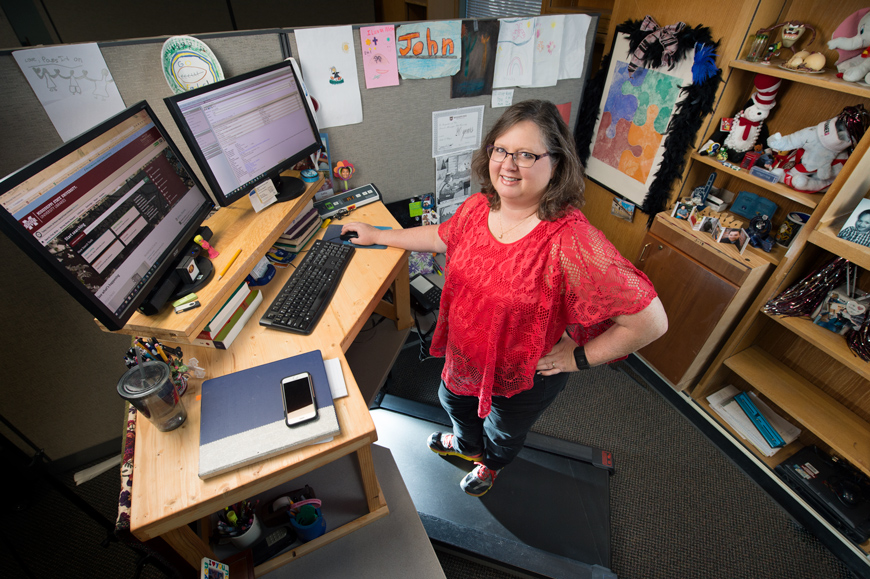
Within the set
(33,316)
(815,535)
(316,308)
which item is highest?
(316,308)

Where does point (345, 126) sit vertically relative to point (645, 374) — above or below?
above

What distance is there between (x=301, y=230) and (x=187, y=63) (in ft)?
1.74

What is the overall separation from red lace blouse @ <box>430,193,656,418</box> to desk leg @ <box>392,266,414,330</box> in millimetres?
348

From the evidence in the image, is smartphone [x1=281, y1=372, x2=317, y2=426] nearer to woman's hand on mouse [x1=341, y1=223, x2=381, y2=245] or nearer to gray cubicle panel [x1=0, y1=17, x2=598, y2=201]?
woman's hand on mouse [x1=341, y1=223, x2=381, y2=245]

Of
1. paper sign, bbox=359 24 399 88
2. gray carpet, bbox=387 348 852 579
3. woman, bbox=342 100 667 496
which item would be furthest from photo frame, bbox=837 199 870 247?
paper sign, bbox=359 24 399 88

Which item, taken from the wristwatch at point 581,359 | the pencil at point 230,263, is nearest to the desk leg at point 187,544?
the pencil at point 230,263

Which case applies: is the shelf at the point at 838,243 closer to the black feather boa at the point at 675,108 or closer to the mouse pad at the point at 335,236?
the black feather boa at the point at 675,108

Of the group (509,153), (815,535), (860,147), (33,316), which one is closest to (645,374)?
(815,535)

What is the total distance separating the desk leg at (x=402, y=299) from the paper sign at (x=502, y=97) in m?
0.79

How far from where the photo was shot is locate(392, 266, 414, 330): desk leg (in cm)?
146

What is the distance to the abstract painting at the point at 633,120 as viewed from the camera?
156 cm

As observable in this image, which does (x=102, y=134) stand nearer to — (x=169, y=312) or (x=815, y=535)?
(x=169, y=312)

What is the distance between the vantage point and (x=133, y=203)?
0.87 metres

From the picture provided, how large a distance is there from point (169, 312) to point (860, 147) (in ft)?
6.01
